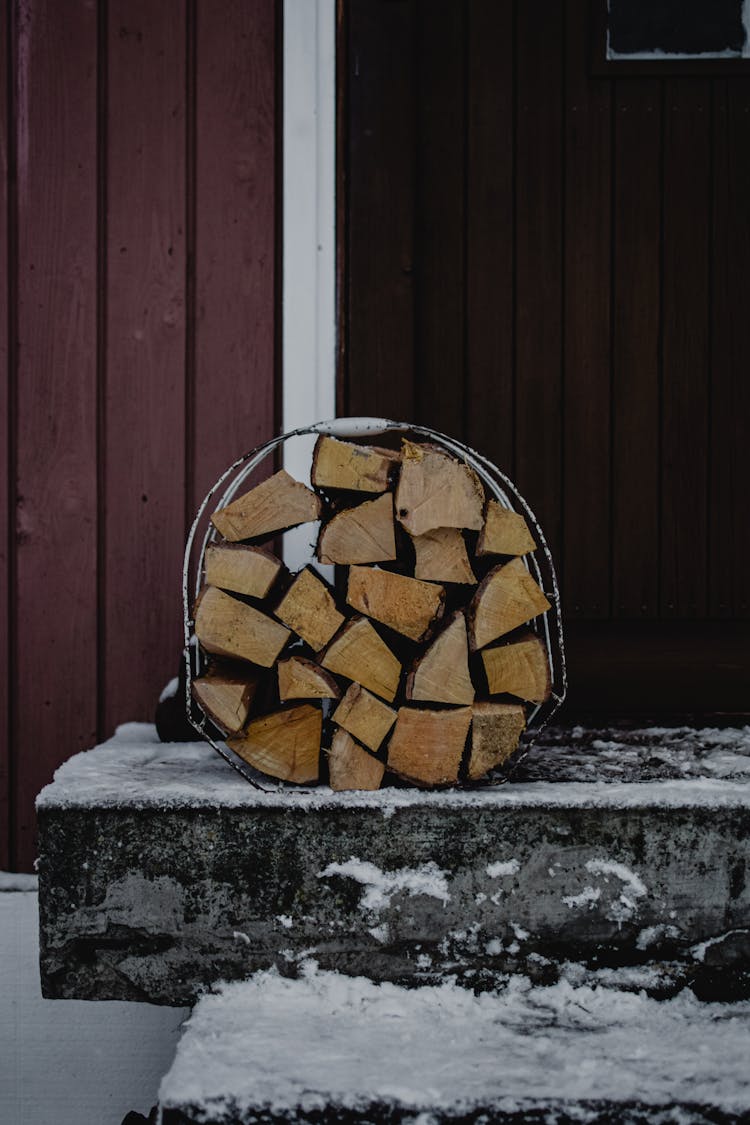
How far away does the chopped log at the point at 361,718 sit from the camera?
5.38ft

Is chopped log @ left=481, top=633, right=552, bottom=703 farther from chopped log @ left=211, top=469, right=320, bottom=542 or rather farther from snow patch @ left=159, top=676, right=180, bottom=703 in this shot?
snow patch @ left=159, top=676, right=180, bottom=703

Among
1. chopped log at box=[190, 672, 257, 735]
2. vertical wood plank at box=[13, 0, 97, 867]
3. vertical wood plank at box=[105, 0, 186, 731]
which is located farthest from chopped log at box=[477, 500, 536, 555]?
vertical wood plank at box=[13, 0, 97, 867]

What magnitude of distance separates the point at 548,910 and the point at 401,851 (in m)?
0.28

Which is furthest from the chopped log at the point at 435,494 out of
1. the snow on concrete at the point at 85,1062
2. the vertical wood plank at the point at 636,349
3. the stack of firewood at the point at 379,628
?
the snow on concrete at the point at 85,1062

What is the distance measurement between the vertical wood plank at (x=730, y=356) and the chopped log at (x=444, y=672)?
1115 mm

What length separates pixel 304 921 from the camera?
5.31 ft

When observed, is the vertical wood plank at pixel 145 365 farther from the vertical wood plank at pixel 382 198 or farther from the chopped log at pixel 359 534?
the chopped log at pixel 359 534

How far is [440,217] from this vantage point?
8.02ft

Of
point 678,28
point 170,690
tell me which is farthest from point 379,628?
point 678,28

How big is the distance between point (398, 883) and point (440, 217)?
1.72 meters

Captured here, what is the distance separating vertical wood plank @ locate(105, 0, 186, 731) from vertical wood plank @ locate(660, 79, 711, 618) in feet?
4.20

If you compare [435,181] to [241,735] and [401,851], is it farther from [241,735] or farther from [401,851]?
[401,851]

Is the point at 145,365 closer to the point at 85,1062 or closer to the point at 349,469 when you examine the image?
the point at 349,469

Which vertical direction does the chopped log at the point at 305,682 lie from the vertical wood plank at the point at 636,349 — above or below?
below
